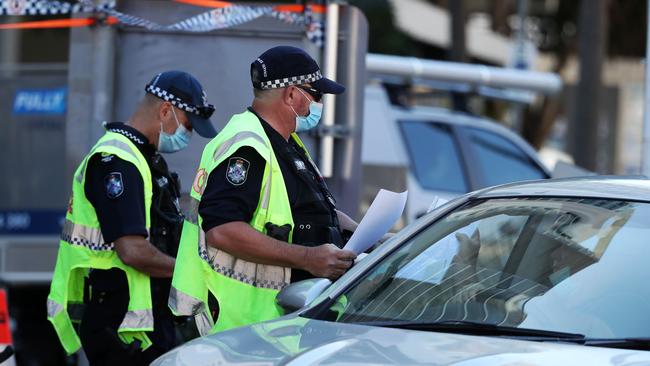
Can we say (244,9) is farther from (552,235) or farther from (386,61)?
(386,61)

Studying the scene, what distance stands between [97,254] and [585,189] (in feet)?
6.75

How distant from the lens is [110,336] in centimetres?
540

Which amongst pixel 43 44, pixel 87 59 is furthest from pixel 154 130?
pixel 43 44

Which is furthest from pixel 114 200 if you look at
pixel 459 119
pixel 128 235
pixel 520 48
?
pixel 520 48

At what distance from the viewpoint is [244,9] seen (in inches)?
279

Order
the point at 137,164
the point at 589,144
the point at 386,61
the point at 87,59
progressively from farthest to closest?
the point at 589,144 → the point at 386,61 → the point at 87,59 → the point at 137,164

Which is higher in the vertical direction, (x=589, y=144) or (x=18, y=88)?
(x=18, y=88)

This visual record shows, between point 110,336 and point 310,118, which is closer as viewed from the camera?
point 310,118

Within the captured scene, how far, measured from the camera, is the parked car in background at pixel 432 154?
10070 mm

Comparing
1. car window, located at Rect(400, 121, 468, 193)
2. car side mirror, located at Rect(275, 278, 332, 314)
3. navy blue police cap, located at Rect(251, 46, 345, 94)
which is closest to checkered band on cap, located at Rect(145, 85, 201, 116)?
navy blue police cap, located at Rect(251, 46, 345, 94)

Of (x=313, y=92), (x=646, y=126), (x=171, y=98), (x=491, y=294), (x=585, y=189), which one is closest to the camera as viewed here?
(x=491, y=294)

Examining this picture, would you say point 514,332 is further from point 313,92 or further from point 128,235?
point 128,235

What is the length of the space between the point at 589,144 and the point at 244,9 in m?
10.4

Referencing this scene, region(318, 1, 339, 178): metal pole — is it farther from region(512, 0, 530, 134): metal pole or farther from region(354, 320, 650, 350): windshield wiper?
region(512, 0, 530, 134): metal pole
